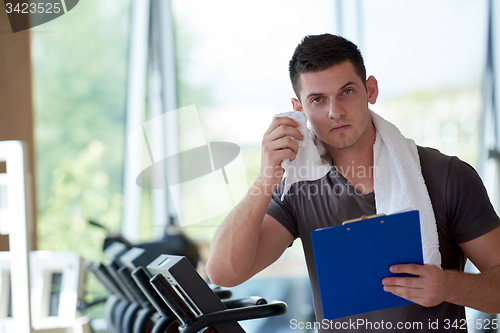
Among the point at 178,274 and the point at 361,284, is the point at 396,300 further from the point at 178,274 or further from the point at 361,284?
the point at 178,274

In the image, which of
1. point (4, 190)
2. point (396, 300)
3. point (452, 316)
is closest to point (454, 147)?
point (452, 316)

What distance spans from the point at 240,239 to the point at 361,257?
40 centimetres

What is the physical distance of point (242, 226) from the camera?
1.38m

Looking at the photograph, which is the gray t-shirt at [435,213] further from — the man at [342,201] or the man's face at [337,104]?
the man's face at [337,104]

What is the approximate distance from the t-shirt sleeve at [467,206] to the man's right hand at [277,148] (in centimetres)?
42

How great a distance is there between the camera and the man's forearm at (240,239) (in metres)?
1.38

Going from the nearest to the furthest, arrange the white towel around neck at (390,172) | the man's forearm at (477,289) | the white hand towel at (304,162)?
the man's forearm at (477,289) → the white towel around neck at (390,172) → the white hand towel at (304,162)

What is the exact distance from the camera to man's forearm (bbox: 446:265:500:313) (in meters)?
A: 1.21

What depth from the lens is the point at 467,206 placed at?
1287mm

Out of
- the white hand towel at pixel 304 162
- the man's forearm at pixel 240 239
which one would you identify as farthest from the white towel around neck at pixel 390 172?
the man's forearm at pixel 240 239

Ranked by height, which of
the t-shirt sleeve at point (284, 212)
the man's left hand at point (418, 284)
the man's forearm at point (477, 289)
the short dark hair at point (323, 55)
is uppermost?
the short dark hair at point (323, 55)

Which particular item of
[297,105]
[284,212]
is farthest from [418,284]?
[297,105]

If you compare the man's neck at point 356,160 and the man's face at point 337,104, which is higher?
the man's face at point 337,104

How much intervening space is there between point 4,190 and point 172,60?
2.17m
